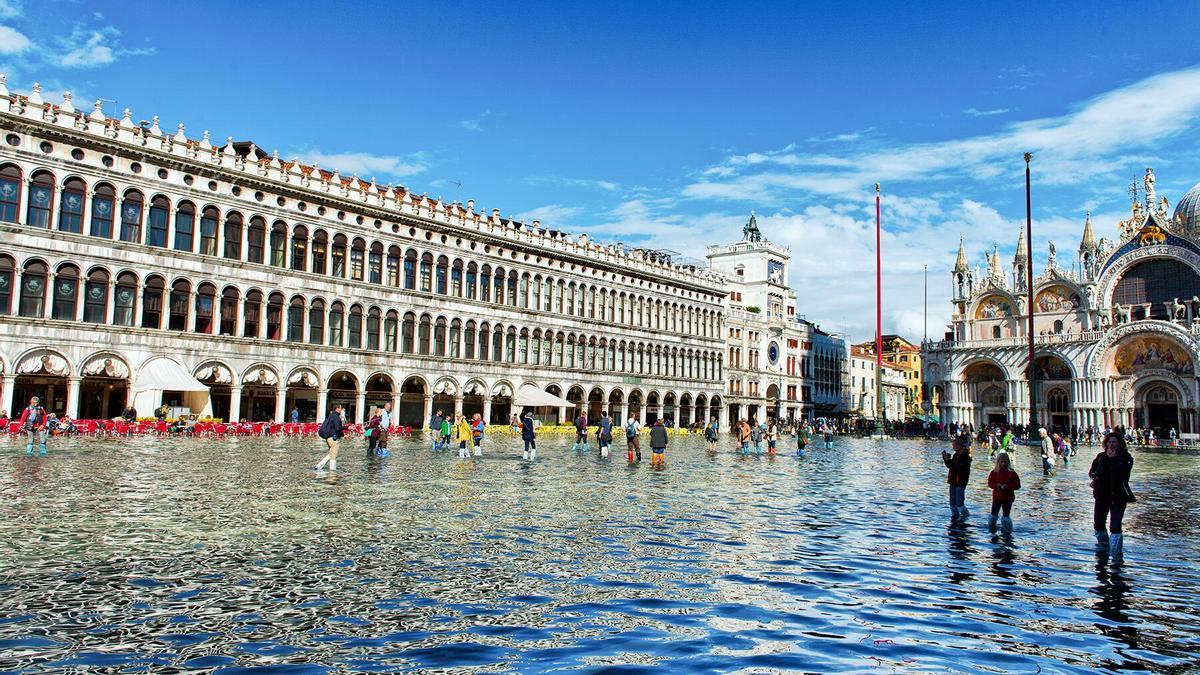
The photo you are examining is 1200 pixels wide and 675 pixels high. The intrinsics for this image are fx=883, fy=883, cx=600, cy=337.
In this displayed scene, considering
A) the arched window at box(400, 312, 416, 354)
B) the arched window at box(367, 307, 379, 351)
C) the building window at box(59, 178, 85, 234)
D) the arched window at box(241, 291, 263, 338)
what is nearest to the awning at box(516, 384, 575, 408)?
the arched window at box(400, 312, 416, 354)

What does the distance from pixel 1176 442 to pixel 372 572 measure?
210 feet

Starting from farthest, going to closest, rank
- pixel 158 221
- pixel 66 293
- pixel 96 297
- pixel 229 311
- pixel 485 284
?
pixel 485 284, pixel 229 311, pixel 158 221, pixel 96 297, pixel 66 293

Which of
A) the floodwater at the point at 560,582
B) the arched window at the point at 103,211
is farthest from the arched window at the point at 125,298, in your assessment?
the floodwater at the point at 560,582

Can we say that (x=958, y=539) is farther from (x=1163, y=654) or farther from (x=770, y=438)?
(x=770, y=438)

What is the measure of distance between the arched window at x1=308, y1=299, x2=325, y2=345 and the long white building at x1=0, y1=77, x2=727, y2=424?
0.08 metres

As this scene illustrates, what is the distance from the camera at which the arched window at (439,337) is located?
181ft

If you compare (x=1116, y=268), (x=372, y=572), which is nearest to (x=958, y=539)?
(x=372, y=572)

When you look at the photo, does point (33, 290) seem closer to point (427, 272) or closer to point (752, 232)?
point (427, 272)

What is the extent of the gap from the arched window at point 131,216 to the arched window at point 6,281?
4.75m

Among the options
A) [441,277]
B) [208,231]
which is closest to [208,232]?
[208,231]

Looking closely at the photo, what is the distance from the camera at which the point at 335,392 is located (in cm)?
5072

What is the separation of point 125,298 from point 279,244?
8.71 metres

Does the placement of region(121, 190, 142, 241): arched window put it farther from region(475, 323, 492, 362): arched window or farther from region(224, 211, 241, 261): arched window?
region(475, 323, 492, 362): arched window

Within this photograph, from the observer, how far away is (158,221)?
42312 millimetres
